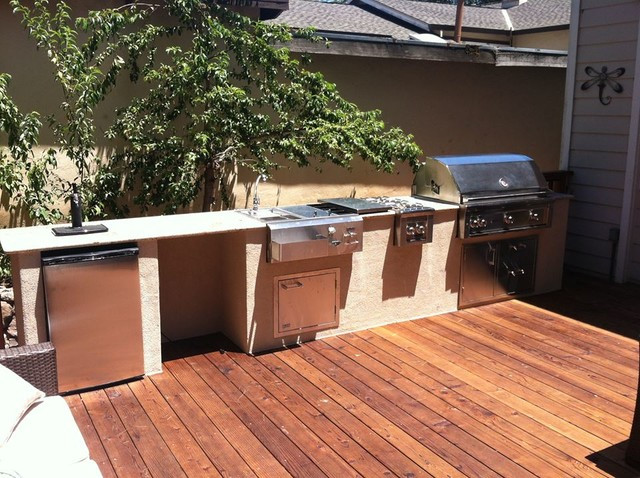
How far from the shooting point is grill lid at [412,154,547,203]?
5.29 metres

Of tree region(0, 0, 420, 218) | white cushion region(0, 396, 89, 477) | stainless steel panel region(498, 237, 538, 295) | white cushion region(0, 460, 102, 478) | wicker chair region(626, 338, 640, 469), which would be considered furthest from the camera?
stainless steel panel region(498, 237, 538, 295)

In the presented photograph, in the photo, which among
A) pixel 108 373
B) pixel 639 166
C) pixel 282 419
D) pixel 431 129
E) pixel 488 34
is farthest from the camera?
pixel 488 34

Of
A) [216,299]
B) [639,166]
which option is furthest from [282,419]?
[639,166]

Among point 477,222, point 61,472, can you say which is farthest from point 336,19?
point 61,472

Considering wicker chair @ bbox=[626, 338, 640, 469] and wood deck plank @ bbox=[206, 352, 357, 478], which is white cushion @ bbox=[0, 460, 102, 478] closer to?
wood deck plank @ bbox=[206, 352, 357, 478]

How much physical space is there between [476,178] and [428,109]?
263 cm

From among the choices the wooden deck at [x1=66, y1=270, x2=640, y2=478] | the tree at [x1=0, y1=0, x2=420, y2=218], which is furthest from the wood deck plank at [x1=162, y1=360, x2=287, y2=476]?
the tree at [x1=0, y1=0, x2=420, y2=218]

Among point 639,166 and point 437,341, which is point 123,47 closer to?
point 437,341

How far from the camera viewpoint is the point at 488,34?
16.0m

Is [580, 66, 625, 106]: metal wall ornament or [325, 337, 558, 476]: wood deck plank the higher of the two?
[580, 66, 625, 106]: metal wall ornament

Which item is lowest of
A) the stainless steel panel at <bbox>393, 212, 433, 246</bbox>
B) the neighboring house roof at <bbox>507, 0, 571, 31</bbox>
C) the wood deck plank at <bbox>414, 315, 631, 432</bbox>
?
the wood deck plank at <bbox>414, 315, 631, 432</bbox>

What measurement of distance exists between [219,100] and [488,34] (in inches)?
484

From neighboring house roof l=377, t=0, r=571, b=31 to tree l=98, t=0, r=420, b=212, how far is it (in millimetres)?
10123

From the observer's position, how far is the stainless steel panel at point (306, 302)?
180 inches
